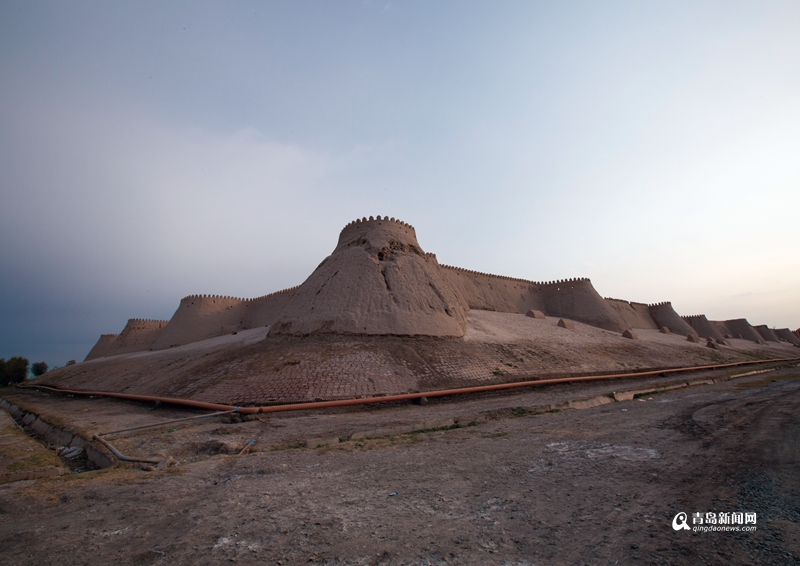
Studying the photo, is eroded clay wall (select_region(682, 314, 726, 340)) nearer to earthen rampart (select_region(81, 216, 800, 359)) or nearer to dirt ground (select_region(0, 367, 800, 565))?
earthen rampart (select_region(81, 216, 800, 359))

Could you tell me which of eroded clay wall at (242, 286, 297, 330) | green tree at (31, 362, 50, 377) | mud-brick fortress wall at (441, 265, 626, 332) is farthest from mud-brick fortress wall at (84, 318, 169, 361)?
mud-brick fortress wall at (441, 265, 626, 332)

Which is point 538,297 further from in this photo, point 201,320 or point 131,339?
point 131,339

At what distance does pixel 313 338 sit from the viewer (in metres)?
14.7

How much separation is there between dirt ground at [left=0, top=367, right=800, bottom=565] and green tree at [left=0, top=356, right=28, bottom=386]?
1780 inches

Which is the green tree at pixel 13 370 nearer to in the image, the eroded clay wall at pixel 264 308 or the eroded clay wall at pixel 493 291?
the eroded clay wall at pixel 264 308

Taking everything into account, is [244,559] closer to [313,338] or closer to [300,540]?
[300,540]

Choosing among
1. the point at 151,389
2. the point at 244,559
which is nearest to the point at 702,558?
the point at 244,559

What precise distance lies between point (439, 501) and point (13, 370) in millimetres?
51573

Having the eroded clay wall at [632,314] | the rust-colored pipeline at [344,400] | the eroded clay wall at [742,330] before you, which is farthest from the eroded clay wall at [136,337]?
the eroded clay wall at [742,330]

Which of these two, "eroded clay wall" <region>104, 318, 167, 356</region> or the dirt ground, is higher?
"eroded clay wall" <region>104, 318, 167, 356</region>

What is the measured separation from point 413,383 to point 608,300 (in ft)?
117

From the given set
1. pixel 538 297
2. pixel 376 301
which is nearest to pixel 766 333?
pixel 538 297

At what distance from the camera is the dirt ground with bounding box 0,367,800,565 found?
2.60m

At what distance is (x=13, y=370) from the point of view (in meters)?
35.8
